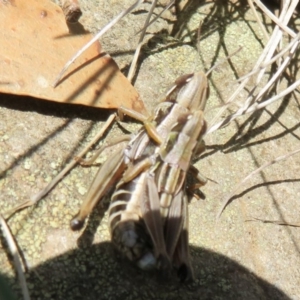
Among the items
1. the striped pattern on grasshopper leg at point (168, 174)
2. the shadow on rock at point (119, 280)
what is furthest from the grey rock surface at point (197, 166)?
the striped pattern on grasshopper leg at point (168, 174)

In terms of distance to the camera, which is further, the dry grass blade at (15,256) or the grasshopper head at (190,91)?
the grasshopper head at (190,91)

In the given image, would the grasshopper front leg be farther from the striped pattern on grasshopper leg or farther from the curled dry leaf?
the curled dry leaf

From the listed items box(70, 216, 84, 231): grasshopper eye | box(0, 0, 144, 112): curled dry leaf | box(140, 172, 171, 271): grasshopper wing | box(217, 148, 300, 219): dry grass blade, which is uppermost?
box(0, 0, 144, 112): curled dry leaf

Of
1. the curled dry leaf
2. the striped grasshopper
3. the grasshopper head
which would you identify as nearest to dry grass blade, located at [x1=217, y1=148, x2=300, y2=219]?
the striped grasshopper

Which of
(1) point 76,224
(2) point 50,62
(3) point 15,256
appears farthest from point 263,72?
(3) point 15,256

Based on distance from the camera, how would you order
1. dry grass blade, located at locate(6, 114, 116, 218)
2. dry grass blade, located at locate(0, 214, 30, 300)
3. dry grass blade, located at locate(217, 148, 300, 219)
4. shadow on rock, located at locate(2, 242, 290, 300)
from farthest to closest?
dry grass blade, located at locate(217, 148, 300, 219), dry grass blade, located at locate(6, 114, 116, 218), shadow on rock, located at locate(2, 242, 290, 300), dry grass blade, located at locate(0, 214, 30, 300)

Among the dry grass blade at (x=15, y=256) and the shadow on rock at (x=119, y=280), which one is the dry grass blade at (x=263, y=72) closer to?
the shadow on rock at (x=119, y=280)

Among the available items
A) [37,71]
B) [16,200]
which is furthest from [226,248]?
[37,71]

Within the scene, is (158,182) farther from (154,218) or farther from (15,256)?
(15,256)
